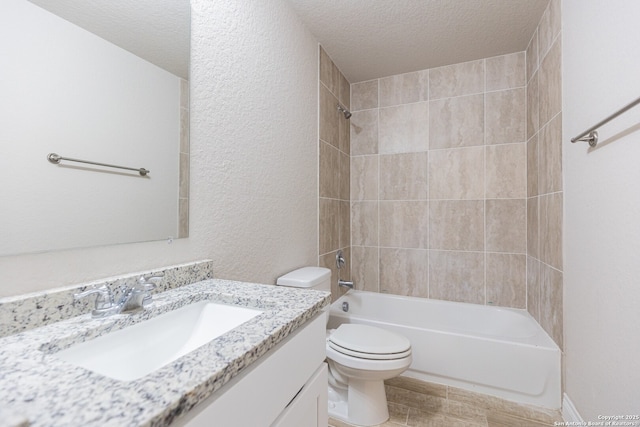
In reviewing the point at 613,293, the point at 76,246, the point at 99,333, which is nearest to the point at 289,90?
the point at 76,246

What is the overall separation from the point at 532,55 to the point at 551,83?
21.1 inches

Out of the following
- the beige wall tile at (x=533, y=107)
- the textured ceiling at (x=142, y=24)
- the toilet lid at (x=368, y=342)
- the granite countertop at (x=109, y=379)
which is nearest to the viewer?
the granite countertop at (x=109, y=379)

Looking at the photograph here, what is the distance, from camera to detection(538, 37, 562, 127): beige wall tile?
5.24 feet

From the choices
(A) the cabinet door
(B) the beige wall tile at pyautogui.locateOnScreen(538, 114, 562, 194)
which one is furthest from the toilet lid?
(B) the beige wall tile at pyautogui.locateOnScreen(538, 114, 562, 194)

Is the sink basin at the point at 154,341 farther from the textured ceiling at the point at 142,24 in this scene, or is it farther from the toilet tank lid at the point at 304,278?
the textured ceiling at the point at 142,24

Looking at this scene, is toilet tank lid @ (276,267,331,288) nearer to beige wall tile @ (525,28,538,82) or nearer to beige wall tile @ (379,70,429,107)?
beige wall tile @ (379,70,429,107)

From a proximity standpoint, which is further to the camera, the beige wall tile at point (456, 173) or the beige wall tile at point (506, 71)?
the beige wall tile at point (456, 173)

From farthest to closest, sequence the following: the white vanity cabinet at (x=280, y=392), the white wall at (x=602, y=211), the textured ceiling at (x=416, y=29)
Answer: the textured ceiling at (x=416, y=29) → the white wall at (x=602, y=211) → the white vanity cabinet at (x=280, y=392)

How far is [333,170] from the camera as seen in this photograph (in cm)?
240

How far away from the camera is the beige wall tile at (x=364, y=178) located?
2.71 meters

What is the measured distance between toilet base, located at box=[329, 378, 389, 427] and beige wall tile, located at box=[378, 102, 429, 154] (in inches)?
75.0

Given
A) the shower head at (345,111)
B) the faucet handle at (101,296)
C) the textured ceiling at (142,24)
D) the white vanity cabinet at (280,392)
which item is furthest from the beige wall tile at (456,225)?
the faucet handle at (101,296)

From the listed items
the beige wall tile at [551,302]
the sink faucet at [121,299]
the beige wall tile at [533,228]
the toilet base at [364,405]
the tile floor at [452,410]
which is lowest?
the tile floor at [452,410]

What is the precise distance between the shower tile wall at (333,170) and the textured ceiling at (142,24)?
1215 millimetres
